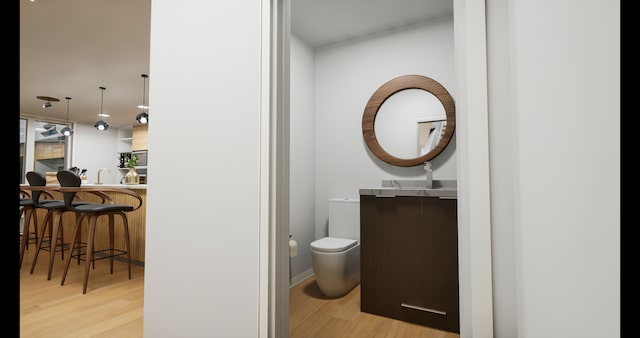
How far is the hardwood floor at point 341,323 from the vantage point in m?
1.96

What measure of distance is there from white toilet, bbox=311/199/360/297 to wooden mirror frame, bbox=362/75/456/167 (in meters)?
0.54

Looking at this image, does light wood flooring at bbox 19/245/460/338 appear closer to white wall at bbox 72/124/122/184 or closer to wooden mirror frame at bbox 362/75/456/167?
wooden mirror frame at bbox 362/75/456/167

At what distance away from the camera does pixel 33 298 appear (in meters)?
2.45

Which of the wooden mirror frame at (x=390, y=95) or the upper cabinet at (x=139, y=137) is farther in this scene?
the upper cabinet at (x=139, y=137)

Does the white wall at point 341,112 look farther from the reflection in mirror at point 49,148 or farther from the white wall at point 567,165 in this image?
the reflection in mirror at point 49,148

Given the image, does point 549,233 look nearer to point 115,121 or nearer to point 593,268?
point 593,268

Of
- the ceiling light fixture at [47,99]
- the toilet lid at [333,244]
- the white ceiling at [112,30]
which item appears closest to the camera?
the toilet lid at [333,244]

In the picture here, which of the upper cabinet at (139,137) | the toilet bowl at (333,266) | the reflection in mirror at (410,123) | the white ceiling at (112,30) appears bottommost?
the toilet bowl at (333,266)

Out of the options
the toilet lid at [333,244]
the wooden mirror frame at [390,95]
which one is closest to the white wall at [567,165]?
the toilet lid at [333,244]

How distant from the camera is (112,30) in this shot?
3.14 metres

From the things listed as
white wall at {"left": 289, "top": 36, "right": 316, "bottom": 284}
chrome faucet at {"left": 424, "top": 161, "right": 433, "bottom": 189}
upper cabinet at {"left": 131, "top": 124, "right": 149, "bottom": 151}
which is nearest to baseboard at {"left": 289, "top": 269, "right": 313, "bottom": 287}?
white wall at {"left": 289, "top": 36, "right": 316, "bottom": 284}

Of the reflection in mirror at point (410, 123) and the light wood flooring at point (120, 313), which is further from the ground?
the reflection in mirror at point (410, 123)

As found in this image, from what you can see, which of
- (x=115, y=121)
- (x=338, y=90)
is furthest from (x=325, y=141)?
(x=115, y=121)

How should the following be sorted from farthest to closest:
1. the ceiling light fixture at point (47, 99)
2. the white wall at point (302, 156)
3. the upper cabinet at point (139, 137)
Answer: the upper cabinet at point (139, 137) < the ceiling light fixture at point (47, 99) < the white wall at point (302, 156)
